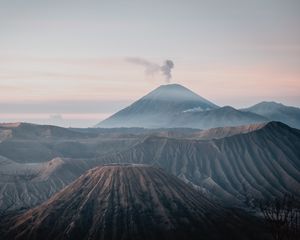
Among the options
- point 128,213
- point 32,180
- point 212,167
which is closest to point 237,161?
point 212,167

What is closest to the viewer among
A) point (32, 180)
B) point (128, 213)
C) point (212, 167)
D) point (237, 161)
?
point (128, 213)

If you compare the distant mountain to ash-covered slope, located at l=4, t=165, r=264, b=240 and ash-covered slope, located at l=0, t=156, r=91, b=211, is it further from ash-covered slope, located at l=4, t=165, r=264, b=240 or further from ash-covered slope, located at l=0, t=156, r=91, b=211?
ash-covered slope, located at l=4, t=165, r=264, b=240

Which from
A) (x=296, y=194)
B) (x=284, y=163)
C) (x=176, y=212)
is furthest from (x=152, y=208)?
(x=284, y=163)

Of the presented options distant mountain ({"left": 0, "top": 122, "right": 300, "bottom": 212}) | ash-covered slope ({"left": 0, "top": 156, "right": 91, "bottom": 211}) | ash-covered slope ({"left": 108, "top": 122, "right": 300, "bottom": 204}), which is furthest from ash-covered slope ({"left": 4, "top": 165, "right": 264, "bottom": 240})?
ash-covered slope ({"left": 108, "top": 122, "right": 300, "bottom": 204})

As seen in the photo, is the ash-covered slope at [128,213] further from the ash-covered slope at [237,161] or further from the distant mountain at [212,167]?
the ash-covered slope at [237,161]

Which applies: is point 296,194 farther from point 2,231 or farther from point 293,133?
point 2,231

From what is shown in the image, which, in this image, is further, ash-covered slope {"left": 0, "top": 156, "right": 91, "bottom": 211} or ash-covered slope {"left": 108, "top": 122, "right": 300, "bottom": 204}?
ash-covered slope {"left": 108, "top": 122, "right": 300, "bottom": 204}

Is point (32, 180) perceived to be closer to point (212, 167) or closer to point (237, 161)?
point (212, 167)

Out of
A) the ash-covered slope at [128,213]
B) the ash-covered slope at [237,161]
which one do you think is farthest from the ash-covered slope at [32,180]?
the ash-covered slope at [128,213]
